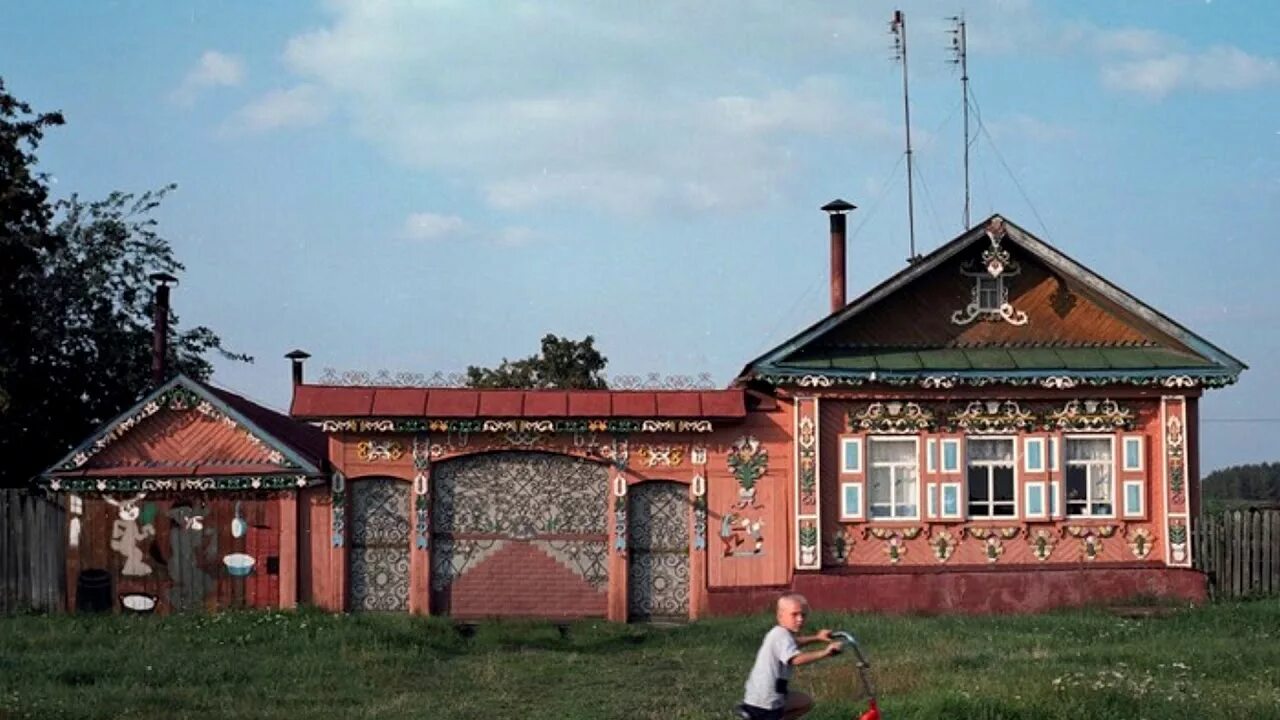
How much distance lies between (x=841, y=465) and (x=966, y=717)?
1139cm

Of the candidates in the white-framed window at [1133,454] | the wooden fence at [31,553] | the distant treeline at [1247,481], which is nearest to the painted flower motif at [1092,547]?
the white-framed window at [1133,454]

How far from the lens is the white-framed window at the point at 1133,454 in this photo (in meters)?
23.8

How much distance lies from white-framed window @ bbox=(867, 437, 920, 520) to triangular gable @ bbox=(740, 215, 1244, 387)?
3.75 feet

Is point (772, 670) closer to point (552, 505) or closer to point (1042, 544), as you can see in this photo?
point (552, 505)

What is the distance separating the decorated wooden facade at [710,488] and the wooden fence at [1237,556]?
0.59 meters

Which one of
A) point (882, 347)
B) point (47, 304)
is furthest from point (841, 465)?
point (47, 304)

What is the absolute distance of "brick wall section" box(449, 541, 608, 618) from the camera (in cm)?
2341

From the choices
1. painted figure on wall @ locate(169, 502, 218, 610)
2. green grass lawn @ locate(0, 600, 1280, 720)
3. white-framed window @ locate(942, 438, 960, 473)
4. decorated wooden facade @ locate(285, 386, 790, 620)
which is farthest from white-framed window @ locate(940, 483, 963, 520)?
painted figure on wall @ locate(169, 502, 218, 610)

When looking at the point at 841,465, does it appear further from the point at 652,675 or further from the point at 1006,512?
the point at 652,675

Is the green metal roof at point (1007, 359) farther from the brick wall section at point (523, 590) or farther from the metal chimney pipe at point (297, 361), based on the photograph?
the metal chimney pipe at point (297, 361)

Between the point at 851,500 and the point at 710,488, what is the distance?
6.86 feet

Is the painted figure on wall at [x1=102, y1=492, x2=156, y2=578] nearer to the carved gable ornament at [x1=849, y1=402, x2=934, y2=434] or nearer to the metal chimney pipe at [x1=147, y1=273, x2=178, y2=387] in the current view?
the metal chimney pipe at [x1=147, y1=273, x2=178, y2=387]

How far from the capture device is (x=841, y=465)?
77.6ft

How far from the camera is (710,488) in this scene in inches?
928
